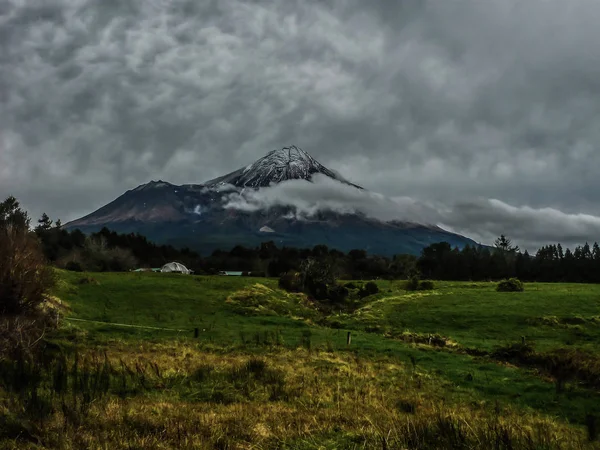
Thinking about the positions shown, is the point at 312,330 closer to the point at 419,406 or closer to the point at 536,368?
the point at 536,368

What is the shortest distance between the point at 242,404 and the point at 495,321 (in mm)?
35448

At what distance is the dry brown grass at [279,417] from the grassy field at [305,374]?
49mm

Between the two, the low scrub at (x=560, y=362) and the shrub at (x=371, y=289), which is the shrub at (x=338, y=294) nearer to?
the shrub at (x=371, y=289)

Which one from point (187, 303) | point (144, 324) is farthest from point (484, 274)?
point (144, 324)

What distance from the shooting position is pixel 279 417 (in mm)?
9922

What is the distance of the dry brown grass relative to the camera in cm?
759

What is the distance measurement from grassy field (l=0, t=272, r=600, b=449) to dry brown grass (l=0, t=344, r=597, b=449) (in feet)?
0.16

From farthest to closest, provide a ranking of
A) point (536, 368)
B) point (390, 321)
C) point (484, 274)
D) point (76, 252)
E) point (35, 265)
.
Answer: point (484, 274) → point (76, 252) → point (390, 321) → point (536, 368) → point (35, 265)

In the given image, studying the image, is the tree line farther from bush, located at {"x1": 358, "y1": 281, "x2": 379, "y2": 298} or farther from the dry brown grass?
the dry brown grass

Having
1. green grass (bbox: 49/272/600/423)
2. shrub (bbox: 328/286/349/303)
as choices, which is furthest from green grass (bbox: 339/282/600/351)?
shrub (bbox: 328/286/349/303)

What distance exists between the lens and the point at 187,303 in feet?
152

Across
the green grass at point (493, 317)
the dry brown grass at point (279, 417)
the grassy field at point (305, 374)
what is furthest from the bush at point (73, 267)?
the dry brown grass at point (279, 417)

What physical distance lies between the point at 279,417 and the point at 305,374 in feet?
24.4

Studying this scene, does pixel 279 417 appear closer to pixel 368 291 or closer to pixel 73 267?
pixel 368 291
